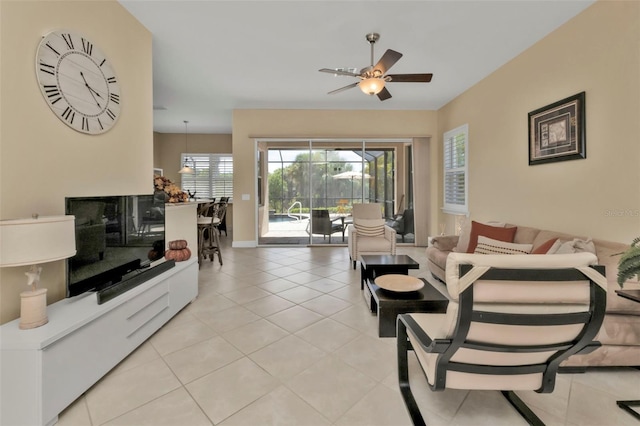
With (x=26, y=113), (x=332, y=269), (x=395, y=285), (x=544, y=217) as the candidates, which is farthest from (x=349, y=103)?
(x=26, y=113)

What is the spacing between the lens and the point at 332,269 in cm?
461

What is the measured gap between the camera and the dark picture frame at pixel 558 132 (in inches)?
114

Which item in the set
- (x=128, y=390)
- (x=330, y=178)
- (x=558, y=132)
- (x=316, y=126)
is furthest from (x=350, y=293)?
(x=316, y=126)

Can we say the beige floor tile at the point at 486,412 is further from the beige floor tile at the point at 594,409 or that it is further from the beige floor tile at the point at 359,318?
the beige floor tile at the point at 359,318

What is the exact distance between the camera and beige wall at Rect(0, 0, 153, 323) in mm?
1762

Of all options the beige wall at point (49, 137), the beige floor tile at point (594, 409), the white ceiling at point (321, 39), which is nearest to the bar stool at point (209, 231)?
the beige wall at point (49, 137)

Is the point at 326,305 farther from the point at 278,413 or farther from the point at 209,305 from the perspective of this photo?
the point at 278,413

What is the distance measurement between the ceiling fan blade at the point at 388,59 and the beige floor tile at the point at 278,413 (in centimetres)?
299

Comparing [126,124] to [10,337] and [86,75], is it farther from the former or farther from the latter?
[10,337]

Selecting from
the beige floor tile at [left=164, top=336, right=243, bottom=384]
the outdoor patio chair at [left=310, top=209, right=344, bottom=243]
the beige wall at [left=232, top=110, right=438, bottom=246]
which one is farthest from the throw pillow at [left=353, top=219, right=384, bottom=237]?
the beige floor tile at [left=164, top=336, right=243, bottom=384]

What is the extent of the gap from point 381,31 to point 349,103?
9.08ft

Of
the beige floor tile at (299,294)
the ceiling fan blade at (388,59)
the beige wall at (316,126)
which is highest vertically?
the beige wall at (316,126)

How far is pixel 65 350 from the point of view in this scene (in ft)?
5.24

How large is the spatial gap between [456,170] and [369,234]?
93.8 inches
